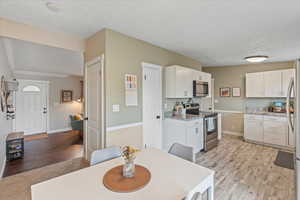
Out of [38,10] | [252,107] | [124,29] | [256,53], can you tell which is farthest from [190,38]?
[252,107]

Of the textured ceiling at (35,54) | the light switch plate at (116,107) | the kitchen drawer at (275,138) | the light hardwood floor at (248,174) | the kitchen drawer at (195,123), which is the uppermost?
the textured ceiling at (35,54)

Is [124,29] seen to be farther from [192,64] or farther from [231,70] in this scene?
[231,70]

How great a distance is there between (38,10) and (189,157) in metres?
2.73

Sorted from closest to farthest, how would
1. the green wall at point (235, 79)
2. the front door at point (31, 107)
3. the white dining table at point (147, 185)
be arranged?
the white dining table at point (147, 185) → the green wall at point (235, 79) → the front door at point (31, 107)

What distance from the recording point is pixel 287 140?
12.9ft

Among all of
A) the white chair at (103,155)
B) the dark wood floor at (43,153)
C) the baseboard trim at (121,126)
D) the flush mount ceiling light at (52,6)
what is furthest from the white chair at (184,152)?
the dark wood floor at (43,153)

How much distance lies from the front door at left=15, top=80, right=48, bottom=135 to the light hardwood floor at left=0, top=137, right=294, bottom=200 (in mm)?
3800

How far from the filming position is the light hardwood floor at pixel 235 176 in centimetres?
212

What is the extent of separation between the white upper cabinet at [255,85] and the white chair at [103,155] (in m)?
4.84

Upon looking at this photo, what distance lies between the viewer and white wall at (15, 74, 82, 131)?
6148 mm

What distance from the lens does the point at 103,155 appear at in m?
1.68

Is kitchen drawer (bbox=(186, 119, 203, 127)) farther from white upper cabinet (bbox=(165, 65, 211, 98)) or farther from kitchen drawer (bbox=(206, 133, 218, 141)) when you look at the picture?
white upper cabinet (bbox=(165, 65, 211, 98))

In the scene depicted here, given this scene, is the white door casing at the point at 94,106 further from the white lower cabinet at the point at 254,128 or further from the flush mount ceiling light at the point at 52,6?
the white lower cabinet at the point at 254,128

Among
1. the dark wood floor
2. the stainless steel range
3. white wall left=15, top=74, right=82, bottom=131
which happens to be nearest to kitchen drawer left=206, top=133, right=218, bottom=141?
the stainless steel range
